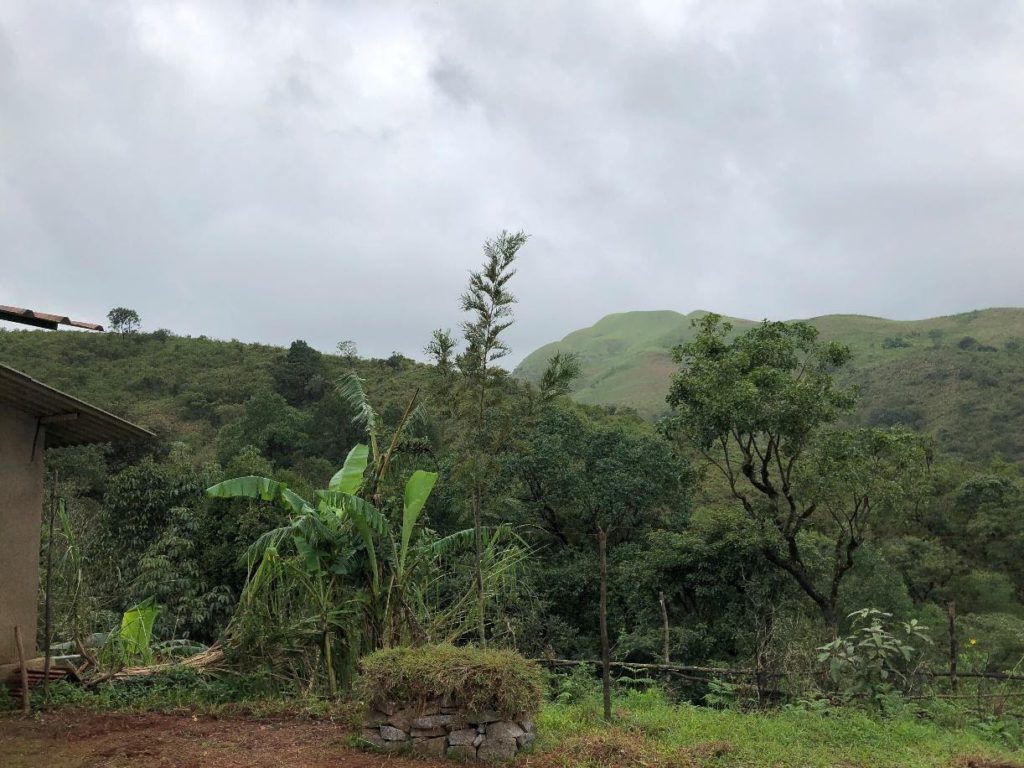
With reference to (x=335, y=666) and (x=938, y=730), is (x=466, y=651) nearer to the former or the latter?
(x=335, y=666)

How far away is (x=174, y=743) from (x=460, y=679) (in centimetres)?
246

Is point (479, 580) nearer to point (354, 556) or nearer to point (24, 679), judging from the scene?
point (354, 556)

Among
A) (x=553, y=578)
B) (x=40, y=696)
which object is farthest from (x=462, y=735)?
(x=553, y=578)

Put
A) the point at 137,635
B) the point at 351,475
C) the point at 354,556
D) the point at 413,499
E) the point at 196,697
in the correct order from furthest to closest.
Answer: the point at 351,475, the point at 137,635, the point at 354,556, the point at 413,499, the point at 196,697

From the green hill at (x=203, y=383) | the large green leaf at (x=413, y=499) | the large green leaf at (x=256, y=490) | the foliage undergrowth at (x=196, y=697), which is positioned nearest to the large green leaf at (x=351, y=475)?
the large green leaf at (x=256, y=490)

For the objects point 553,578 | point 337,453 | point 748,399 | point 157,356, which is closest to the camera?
point 748,399

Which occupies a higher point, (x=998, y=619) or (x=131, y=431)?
(x=131, y=431)

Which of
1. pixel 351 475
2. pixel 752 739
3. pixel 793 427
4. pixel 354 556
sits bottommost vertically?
pixel 752 739

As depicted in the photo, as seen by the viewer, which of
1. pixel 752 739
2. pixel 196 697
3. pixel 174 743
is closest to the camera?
pixel 174 743

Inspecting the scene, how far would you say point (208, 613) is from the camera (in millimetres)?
13469

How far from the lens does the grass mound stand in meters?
5.95

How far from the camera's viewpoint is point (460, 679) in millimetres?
5914

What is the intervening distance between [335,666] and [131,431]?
3245 millimetres

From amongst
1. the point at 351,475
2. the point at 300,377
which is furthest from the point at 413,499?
the point at 300,377
